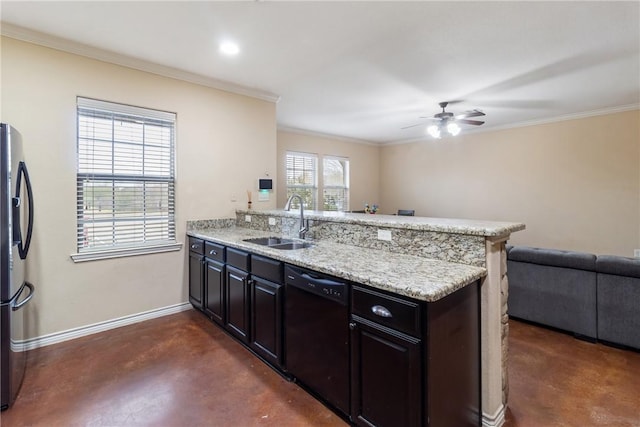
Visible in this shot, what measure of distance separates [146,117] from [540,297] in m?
4.43

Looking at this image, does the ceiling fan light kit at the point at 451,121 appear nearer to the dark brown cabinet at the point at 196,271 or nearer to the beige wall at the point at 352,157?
the beige wall at the point at 352,157

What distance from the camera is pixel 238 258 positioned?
8.55 ft

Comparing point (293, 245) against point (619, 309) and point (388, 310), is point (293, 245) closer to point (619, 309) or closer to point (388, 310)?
point (388, 310)

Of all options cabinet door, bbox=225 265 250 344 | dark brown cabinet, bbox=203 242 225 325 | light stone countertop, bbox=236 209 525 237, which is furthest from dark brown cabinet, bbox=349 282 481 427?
dark brown cabinet, bbox=203 242 225 325

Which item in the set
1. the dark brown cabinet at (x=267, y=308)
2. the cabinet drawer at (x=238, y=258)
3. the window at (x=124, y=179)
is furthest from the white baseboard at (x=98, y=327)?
the dark brown cabinet at (x=267, y=308)

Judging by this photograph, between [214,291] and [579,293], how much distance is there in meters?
3.41

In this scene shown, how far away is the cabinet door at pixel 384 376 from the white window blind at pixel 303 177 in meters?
4.64

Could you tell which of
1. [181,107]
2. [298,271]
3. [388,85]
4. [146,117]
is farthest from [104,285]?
[388,85]

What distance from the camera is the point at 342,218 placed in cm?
252

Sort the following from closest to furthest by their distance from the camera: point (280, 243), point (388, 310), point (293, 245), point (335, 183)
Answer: point (388, 310) → point (293, 245) → point (280, 243) → point (335, 183)

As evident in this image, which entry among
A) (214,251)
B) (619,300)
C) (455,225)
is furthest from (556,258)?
(214,251)

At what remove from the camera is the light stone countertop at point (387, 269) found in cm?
141

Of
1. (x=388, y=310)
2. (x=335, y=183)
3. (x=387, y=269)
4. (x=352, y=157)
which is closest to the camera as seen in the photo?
(x=388, y=310)

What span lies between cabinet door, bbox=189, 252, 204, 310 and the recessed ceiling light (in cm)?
204
